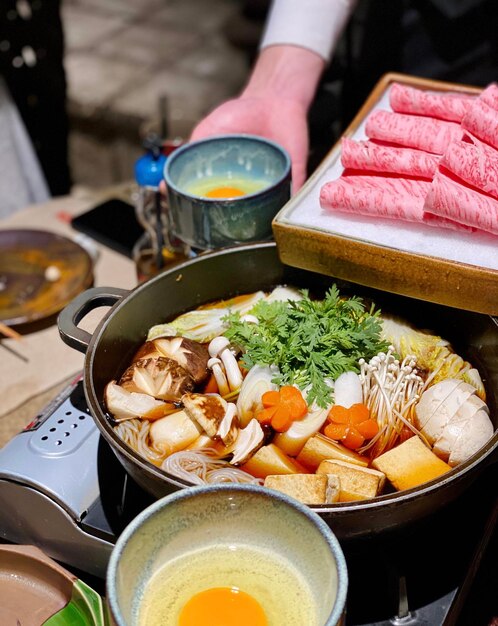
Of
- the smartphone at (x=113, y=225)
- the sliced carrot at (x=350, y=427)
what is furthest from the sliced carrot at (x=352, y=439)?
the smartphone at (x=113, y=225)

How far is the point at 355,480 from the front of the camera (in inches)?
47.9

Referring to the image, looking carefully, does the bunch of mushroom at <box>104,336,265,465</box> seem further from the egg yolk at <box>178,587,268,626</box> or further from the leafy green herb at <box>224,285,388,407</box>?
the egg yolk at <box>178,587,268,626</box>

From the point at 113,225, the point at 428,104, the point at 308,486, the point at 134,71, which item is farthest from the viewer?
the point at 134,71

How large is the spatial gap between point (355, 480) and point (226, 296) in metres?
0.67

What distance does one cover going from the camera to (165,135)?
13.9ft

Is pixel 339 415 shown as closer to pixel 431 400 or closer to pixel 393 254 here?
pixel 431 400

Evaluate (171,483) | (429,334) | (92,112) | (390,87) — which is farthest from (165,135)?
(171,483)

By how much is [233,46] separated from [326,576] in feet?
19.8

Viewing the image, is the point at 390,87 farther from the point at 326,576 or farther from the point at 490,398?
the point at 326,576

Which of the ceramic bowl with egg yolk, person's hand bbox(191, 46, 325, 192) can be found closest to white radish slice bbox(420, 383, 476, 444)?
the ceramic bowl with egg yolk

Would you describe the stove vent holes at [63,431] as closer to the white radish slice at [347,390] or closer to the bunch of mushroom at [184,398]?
the bunch of mushroom at [184,398]

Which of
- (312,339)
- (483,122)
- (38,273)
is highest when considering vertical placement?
(483,122)

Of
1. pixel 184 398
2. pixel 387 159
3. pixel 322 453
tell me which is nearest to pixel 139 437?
pixel 184 398

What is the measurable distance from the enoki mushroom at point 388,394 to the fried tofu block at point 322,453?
55 millimetres
